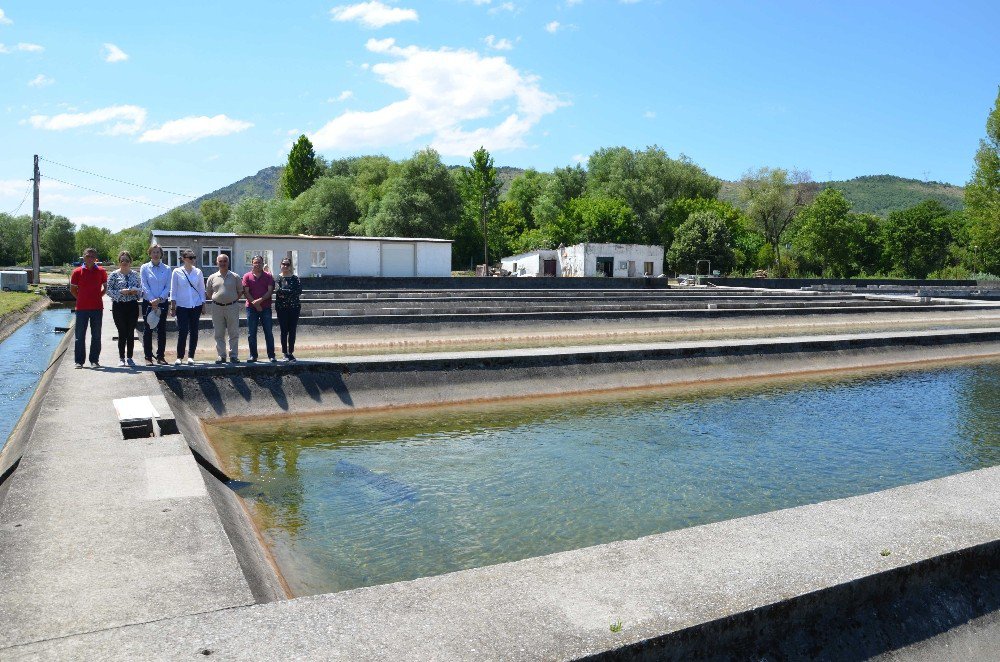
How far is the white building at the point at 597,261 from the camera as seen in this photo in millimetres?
59812

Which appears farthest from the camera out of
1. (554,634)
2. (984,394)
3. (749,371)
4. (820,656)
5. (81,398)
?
(749,371)

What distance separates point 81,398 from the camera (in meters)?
9.54

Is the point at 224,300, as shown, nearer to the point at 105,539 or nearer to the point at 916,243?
the point at 105,539

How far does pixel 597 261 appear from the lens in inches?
2359

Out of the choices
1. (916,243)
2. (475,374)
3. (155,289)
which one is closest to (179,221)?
(916,243)

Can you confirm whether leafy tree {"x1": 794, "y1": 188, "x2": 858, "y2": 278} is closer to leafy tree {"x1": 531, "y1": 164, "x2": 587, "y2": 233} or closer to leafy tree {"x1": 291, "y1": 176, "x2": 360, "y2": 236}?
leafy tree {"x1": 531, "y1": 164, "x2": 587, "y2": 233}

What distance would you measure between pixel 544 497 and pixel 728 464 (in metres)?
2.92

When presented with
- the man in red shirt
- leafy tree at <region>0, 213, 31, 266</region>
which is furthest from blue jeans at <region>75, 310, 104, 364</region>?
leafy tree at <region>0, 213, 31, 266</region>

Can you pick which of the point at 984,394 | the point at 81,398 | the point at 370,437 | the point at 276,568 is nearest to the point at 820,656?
the point at 276,568

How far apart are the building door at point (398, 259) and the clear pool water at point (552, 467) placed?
30870 millimetres

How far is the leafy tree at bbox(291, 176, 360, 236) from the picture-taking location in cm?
9219

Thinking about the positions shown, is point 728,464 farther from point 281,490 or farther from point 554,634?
point 554,634

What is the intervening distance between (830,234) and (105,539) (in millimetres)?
87628

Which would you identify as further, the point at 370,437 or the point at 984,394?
the point at 984,394
